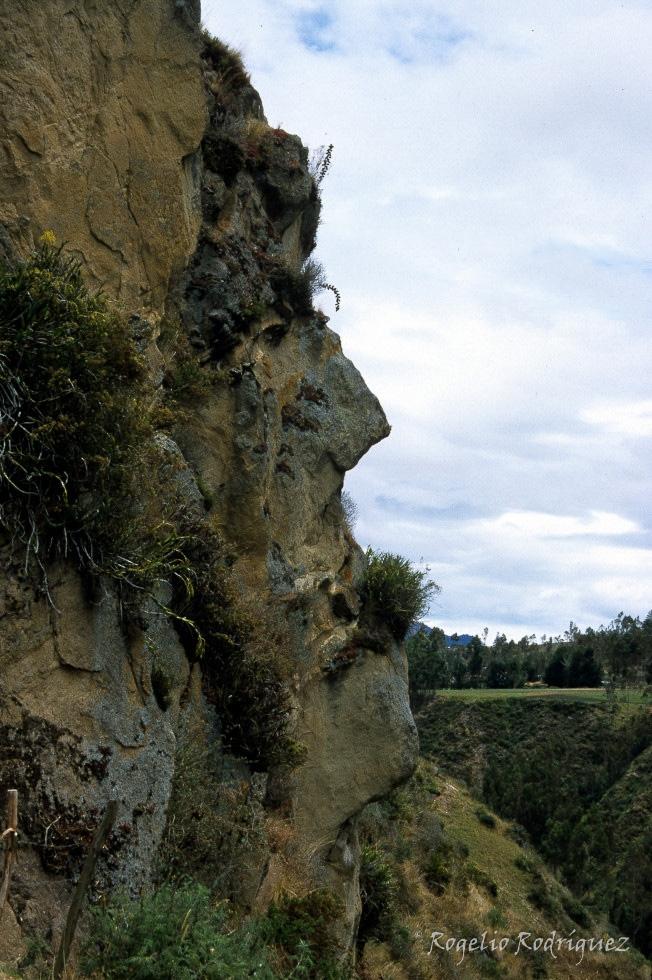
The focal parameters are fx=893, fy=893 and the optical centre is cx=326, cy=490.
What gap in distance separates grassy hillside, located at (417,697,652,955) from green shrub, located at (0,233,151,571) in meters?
37.8

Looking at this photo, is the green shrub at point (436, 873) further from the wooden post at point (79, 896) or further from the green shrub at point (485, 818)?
the wooden post at point (79, 896)

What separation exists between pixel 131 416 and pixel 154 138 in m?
4.51

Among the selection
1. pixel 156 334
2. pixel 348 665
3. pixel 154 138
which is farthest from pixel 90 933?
pixel 154 138

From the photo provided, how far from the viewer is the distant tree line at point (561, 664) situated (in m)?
80.2

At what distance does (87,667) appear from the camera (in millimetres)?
7039

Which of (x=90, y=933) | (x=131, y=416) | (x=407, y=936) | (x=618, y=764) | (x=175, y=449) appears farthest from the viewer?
(x=618, y=764)

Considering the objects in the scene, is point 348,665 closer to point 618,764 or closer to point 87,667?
point 87,667

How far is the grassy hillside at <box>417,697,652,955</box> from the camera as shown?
40500 millimetres

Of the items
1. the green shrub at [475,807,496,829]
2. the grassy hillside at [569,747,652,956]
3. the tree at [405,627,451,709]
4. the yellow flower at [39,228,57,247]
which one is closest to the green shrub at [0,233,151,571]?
the yellow flower at [39,228,57,247]

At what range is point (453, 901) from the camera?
869 inches

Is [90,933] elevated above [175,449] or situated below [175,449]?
below

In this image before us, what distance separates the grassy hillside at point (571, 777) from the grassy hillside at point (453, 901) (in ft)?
29.0

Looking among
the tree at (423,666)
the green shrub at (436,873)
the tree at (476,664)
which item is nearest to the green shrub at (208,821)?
the green shrub at (436,873)

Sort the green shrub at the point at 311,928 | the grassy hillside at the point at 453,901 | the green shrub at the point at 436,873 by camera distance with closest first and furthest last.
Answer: the green shrub at the point at 311,928 → the grassy hillside at the point at 453,901 → the green shrub at the point at 436,873
